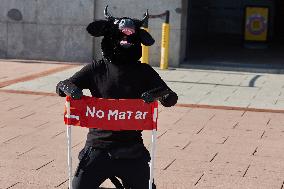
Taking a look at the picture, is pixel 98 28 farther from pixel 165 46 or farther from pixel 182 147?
pixel 165 46

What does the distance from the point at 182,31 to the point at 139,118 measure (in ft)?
38.3

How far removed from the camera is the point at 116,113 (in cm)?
449

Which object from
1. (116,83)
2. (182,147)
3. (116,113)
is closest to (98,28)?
(116,83)

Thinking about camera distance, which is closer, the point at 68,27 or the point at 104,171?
the point at 104,171

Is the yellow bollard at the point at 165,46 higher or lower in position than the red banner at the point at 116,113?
lower

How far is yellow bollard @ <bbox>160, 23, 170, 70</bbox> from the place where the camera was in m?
14.7

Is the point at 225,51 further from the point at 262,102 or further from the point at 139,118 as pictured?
the point at 139,118

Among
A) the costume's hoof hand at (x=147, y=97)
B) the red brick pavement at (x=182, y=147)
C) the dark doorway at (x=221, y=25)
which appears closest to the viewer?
the costume's hoof hand at (x=147, y=97)

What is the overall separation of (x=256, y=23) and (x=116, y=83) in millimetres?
17322

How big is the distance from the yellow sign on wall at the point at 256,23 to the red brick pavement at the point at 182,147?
454 inches

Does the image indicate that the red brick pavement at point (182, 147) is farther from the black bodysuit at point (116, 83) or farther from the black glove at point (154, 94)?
the black glove at point (154, 94)

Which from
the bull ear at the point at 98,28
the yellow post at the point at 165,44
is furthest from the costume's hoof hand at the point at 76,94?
the yellow post at the point at 165,44

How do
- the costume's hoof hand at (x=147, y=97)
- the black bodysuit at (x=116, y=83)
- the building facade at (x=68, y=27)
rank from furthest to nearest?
1. the building facade at (x=68, y=27)
2. the black bodysuit at (x=116, y=83)
3. the costume's hoof hand at (x=147, y=97)

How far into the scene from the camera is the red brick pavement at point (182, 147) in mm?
6336
